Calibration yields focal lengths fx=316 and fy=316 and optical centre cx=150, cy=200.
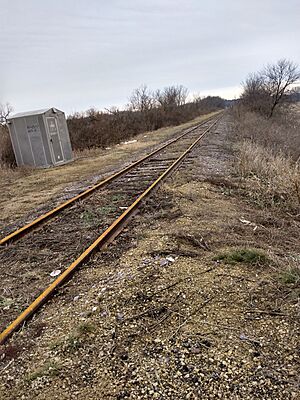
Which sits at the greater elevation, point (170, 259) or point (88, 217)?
point (88, 217)

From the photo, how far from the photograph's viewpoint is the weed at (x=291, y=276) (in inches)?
130

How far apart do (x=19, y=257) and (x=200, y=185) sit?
15.3ft

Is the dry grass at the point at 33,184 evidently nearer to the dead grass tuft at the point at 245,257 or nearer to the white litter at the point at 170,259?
the white litter at the point at 170,259

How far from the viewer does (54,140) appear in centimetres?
1321

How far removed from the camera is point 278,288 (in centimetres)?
324

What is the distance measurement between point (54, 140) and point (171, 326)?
463 inches

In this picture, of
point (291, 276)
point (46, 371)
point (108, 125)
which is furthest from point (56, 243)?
point (108, 125)

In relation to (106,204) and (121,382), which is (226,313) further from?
(106,204)

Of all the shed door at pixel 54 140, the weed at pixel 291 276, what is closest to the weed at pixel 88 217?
the weed at pixel 291 276

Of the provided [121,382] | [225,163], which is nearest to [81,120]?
[225,163]

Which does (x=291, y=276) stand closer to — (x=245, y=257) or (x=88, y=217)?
(x=245, y=257)

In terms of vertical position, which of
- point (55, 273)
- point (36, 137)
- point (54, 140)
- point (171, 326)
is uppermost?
point (36, 137)

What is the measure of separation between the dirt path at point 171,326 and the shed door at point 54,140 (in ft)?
31.1

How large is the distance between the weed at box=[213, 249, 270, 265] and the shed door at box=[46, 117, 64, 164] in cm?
1064
